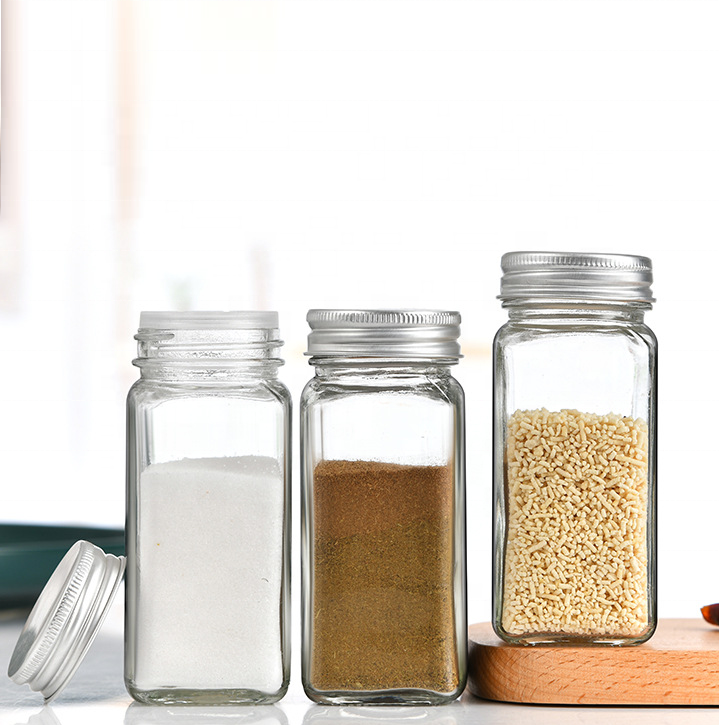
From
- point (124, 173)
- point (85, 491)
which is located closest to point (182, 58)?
point (124, 173)

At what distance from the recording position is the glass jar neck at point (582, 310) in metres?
0.74

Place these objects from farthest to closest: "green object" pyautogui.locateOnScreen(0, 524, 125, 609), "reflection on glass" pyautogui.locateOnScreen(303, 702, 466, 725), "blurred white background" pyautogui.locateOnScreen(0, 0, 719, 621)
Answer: "blurred white background" pyautogui.locateOnScreen(0, 0, 719, 621)
"green object" pyautogui.locateOnScreen(0, 524, 125, 609)
"reflection on glass" pyautogui.locateOnScreen(303, 702, 466, 725)

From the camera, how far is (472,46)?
13.3 feet

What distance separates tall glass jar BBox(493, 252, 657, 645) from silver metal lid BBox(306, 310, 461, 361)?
7 cm

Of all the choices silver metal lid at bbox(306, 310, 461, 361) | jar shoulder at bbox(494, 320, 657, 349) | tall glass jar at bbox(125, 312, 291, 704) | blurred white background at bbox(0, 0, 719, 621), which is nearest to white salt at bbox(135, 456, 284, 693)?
tall glass jar at bbox(125, 312, 291, 704)

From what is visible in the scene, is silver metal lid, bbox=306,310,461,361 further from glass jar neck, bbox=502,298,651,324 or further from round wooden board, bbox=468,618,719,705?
round wooden board, bbox=468,618,719,705

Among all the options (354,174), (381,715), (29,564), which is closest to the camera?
A: (381,715)

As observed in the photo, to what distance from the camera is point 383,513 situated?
687mm

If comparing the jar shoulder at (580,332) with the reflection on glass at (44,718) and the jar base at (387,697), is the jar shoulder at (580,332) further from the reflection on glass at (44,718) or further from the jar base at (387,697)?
the reflection on glass at (44,718)

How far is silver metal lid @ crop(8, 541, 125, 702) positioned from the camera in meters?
0.69

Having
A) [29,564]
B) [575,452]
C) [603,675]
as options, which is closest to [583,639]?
[603,675]

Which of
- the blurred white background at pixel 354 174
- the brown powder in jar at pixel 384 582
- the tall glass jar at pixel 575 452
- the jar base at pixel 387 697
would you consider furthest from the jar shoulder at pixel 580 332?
the blurred white background at pixel 354 174

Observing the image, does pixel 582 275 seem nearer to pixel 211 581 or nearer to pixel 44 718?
pixel 211 581

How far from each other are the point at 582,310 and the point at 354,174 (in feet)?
11.4
